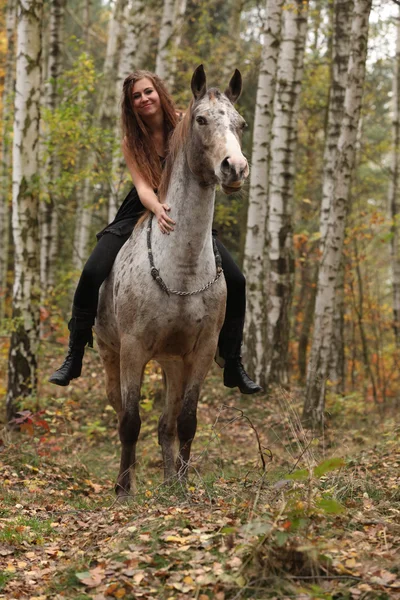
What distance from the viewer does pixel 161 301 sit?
6.17 meters

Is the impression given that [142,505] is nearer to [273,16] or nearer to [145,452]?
[145,452]

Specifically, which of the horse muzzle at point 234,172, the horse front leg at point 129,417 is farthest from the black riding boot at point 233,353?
the horse muzzle at point 234,172

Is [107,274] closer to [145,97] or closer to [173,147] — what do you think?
[173,147]

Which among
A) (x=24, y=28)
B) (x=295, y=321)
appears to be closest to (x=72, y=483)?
Result: (x=24, y=28)

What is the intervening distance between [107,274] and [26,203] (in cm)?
422

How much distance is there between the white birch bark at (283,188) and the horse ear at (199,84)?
24.8 feet

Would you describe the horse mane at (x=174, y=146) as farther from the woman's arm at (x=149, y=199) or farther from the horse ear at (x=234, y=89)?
the horse ear at (x=234, y=89)

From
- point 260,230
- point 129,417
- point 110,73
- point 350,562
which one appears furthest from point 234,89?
point 110,73

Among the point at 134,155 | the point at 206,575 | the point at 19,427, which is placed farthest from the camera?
the point at 19,427

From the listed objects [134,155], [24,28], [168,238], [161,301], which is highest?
[24,28]

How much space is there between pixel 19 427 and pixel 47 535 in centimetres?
486

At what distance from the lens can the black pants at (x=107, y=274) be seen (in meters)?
7.00

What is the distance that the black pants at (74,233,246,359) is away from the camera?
23.0ft

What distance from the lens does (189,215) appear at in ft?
20.2
